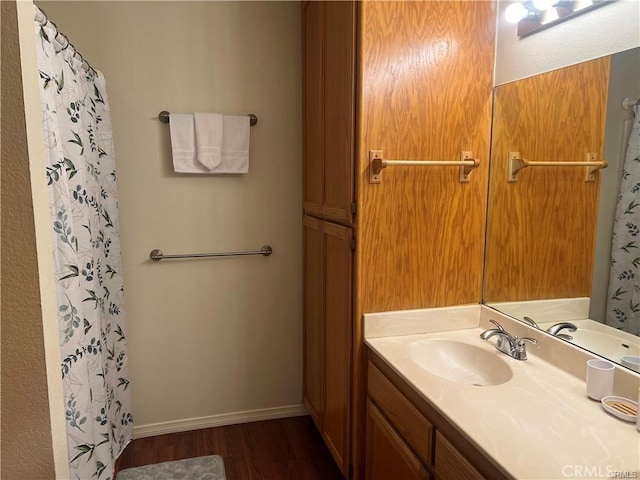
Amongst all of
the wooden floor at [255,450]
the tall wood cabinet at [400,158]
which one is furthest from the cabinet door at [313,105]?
the wooden floor at [255,450]

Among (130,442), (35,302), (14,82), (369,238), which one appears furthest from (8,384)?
(130,442)

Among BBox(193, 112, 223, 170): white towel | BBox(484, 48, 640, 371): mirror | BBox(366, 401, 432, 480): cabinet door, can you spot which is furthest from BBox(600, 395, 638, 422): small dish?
BBox(193, 112, 223, 170): white towel

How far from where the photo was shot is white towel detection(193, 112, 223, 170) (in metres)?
2.26

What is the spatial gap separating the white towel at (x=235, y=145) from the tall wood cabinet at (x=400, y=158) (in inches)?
23.4

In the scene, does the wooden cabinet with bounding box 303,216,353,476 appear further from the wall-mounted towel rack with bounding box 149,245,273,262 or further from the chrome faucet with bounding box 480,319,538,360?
the chrome faucet with bounding box 480,319,538,360

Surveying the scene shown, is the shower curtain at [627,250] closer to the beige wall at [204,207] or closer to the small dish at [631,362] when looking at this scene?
the small dish at [631,362]

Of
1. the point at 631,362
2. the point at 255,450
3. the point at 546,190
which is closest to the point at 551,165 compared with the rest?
the point at 546,190

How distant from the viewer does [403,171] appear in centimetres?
169

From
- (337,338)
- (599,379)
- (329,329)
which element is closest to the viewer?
(599,379)

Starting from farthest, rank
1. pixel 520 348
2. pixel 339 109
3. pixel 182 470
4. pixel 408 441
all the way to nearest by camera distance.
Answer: pixel 182 470
pixel 339 109
pixel 520 348
pixel 408 441

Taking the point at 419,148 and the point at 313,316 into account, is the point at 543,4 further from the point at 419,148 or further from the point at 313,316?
the point at 313,316

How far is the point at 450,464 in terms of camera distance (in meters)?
1.16

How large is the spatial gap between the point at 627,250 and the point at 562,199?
0.31 m

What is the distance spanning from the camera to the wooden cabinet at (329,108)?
66.5 inches
